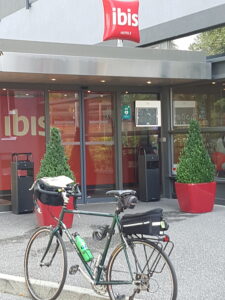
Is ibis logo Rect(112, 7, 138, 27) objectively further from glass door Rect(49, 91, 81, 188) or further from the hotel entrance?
glass door Rect(49, 91, 81, 188)

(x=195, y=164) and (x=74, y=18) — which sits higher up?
(x=74, y=18)

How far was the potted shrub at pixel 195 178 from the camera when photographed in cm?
888

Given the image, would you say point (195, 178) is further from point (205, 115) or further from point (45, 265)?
point (45, 265)

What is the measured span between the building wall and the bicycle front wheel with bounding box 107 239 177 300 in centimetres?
725

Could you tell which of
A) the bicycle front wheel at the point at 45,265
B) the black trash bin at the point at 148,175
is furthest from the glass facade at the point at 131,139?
the bicycle front wheel at the point at 45,265

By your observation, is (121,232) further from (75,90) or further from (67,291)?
(75,90)

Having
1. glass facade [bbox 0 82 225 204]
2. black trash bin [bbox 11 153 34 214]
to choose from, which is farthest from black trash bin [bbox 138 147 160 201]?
black trash bin [bbox 11 153 34 214]

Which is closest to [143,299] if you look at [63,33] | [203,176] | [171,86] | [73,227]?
[73,227]

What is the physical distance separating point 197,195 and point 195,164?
1.83ft

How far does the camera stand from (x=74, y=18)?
1434 cm

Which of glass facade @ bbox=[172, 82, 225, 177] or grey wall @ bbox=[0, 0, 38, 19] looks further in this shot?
grey wall @ bbox=[0, 0, 38, 19]

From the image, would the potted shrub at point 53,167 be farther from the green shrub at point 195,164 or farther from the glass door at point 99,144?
the glass door at point 99,144

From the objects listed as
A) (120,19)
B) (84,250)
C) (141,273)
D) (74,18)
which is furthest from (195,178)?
(74,18)

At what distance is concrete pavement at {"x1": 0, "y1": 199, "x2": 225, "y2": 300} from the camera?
15.9ft
